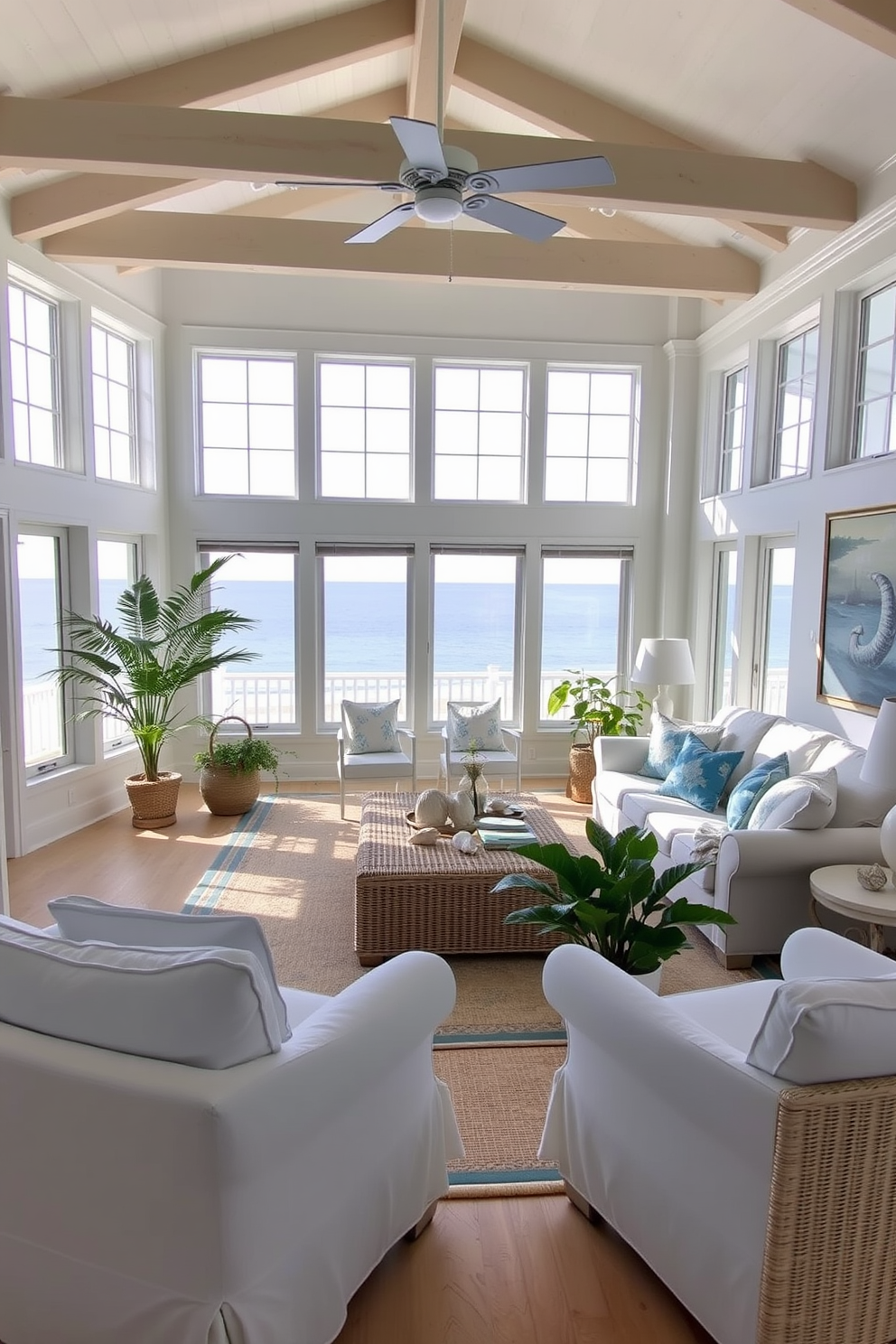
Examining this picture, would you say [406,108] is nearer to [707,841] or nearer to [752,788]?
[752,788]

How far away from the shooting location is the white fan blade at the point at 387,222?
3283mm

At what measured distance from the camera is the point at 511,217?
10.9ft

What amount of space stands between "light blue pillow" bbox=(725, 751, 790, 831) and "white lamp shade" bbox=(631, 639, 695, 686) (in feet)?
5.09

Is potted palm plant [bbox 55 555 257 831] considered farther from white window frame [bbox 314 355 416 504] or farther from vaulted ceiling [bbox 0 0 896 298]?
vaulted ceiling [bbox 0 0 896 298]

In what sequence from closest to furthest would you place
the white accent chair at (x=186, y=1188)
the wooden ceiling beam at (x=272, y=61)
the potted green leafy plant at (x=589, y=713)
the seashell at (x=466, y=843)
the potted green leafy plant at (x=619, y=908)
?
the white accent chair at (x=186, y=1188), the potted green leafy plant at (x=619, y=908), the seashell at (x=466, y=843), the wooden ceiling beam at (x=272, y=61), the potted green leafy plant at (x=589, y=713)

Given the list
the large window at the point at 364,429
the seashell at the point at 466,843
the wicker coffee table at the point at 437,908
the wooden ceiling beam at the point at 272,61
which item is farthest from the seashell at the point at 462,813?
the wooden ceiling beam at the point at 272,61

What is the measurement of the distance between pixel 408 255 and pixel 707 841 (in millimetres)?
4129

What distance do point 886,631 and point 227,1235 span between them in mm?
3898

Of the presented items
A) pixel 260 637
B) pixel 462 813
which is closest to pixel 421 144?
pixel 462 813

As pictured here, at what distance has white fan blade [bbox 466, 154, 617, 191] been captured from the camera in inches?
111

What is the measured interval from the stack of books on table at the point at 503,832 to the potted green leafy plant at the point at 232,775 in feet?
7.38

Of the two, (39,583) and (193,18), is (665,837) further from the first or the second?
(193,18)

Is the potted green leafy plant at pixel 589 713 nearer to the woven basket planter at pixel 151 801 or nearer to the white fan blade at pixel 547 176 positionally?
the woven basket planter at pixel 151 801

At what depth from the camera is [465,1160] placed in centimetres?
241
